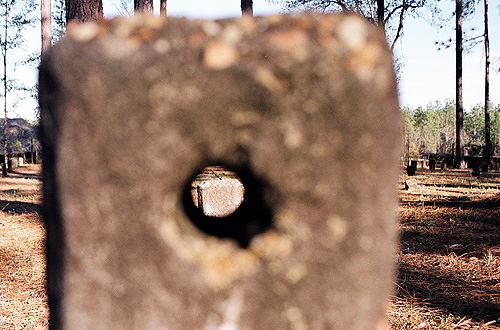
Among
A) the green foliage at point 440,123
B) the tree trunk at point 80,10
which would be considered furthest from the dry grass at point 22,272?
the green foliage at point 440,123

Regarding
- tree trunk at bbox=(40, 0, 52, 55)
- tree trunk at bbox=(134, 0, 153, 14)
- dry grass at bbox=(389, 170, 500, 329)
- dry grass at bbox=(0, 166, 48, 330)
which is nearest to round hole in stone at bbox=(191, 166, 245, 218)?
dry grass at bbox=(0, 166, 48, 330)

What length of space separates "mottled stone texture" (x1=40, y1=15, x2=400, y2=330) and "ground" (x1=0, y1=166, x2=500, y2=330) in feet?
1.76

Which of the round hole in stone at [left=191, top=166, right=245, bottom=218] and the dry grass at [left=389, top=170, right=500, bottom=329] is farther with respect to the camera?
the round hole in stone at [left=191, top=166, right=245, bottom=218]

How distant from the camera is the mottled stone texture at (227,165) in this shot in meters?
1.02

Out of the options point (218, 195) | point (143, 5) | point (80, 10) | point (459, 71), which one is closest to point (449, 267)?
point (218, 195)

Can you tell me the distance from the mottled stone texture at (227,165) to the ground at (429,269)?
0.54 metres

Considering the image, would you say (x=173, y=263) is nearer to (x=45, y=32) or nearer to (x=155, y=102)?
(x=155, y=102)

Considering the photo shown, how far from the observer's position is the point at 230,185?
641 centimetres

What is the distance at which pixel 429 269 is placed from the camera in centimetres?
433

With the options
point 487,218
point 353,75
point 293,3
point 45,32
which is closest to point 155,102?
point 353,75

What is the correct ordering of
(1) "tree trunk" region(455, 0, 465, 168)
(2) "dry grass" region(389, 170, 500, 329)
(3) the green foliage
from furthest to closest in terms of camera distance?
(3) the green foliage
(1) "tree trunk" region(455, 0, 465, 168)
(2) "dry grass" region(389, 170, 500, 329)

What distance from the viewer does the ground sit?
317cm

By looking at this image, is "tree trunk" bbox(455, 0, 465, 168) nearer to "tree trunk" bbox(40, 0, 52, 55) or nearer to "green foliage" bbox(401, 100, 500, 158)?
"tree trunk" bbox(40, 0, 52, 55)

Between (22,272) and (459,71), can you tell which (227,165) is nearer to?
(22,272)
